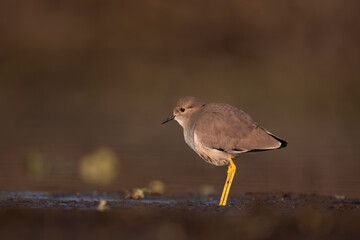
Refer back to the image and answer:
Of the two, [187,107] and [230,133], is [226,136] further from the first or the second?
[187,107]

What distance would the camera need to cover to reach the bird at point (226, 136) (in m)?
9.42

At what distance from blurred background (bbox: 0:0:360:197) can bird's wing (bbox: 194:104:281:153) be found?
13.4ft

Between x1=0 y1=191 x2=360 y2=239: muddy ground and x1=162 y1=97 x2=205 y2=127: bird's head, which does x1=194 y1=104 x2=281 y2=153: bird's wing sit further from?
x1=0 y1=191 x2=360 y2=239: muddy ground

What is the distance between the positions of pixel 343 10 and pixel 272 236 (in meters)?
20.3

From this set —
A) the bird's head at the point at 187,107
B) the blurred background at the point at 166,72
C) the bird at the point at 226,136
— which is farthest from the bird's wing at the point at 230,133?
the blurred background at the point at 166,72

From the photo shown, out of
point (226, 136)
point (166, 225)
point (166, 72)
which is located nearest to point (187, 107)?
point (226, 136)

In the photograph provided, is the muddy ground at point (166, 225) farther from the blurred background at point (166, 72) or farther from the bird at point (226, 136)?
the blurred background at point (166, 72)

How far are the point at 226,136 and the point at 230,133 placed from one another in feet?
0.19

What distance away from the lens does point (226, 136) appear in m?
9.51

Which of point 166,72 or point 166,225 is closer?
point 166,225

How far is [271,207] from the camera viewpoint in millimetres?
9078

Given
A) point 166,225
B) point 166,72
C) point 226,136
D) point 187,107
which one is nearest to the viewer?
point 166,225

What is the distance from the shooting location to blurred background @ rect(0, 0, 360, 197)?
16.1m

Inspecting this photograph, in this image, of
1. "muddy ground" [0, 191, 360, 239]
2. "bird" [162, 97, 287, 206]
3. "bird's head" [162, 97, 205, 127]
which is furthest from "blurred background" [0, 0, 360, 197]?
"muddy ground" [0, 191, 360, 239]
